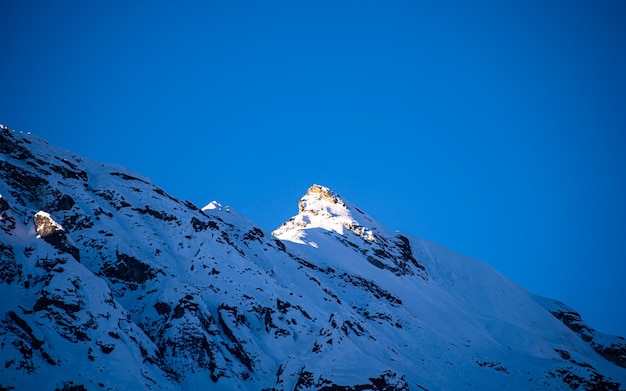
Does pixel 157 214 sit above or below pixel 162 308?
above

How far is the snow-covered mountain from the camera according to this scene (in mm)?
49469

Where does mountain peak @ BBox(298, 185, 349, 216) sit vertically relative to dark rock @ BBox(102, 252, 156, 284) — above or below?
above

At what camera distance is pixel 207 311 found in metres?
61.9

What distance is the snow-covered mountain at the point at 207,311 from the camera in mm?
49469

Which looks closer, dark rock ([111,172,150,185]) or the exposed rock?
the exposed rock

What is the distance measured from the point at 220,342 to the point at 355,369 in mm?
14643

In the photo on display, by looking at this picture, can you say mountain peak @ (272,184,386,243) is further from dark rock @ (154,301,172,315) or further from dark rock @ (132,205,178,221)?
dark rock @ (154,301,172,315)

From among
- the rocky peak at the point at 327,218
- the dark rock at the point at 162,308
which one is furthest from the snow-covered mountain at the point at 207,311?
the rocky peak at the point at 327,218

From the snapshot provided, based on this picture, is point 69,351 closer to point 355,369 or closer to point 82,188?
point 355,369

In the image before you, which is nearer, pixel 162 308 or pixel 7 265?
pixel 7 265

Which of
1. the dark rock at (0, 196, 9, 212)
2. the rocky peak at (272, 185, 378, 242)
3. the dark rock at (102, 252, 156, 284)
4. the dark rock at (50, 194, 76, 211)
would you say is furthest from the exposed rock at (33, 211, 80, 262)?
the rocky peak at (272, 185, 378, 242)

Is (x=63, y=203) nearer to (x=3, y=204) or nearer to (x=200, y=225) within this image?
(x=3, y=204)

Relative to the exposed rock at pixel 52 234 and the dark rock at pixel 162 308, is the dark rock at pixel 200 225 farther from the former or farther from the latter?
the exposed rock at pixel 52 234

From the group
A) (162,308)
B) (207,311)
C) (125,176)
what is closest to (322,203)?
(125,176)
